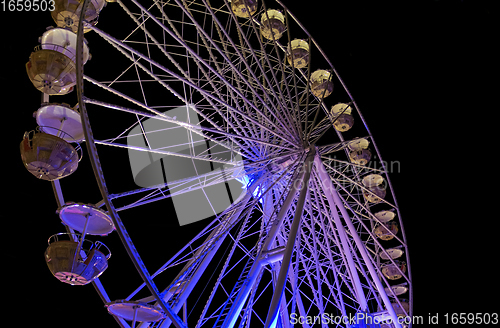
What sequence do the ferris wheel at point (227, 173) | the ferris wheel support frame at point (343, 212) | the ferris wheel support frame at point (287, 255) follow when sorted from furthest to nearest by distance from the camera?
1. the ferris wheel support frame at point (343, 212)
2. the ferris wheel at point (227, 173)
3. the ferris wheel support frame at point (287, 255)

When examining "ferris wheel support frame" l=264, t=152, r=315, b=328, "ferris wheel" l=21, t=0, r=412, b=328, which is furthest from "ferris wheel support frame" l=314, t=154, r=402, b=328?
"ferris wheel support frame" l=264, t=152, r=315, b=328

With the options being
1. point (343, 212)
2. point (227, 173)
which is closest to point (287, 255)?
point (343, 212)

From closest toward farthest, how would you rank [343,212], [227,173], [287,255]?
1. [287,255]
2. [343,212]
3. [227,173]

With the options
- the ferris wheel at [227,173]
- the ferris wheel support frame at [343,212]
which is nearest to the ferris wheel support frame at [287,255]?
the ferris wheel at [227,173]

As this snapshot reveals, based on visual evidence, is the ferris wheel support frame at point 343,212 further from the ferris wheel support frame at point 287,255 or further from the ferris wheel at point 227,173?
the ferris wheel support frame at point 287,255

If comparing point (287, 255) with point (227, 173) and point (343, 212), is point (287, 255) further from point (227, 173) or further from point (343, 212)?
point (227, 173)

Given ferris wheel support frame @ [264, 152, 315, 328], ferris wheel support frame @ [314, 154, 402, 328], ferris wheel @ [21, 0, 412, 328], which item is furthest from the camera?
ferris wheel support frame @ [314, 154, 402, 328]

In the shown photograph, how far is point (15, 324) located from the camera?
1383 centimetres

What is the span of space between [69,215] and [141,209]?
13726mm

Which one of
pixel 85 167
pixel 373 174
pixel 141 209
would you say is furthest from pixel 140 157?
pixel 373 174

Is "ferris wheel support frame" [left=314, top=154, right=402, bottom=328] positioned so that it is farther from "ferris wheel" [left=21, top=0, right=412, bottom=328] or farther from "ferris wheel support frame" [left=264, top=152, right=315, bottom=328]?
"ferris wheel support frame" [left=264, top=152, right=315, bottom=328]

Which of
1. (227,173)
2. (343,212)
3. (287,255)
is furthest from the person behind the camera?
(227,173)

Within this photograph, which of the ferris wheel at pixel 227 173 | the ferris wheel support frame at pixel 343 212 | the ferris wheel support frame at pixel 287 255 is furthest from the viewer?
the ferris wheel support frame at pixel 343 212

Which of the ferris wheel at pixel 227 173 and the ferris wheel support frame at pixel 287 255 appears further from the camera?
the ferris wheel at pixel 227 173
